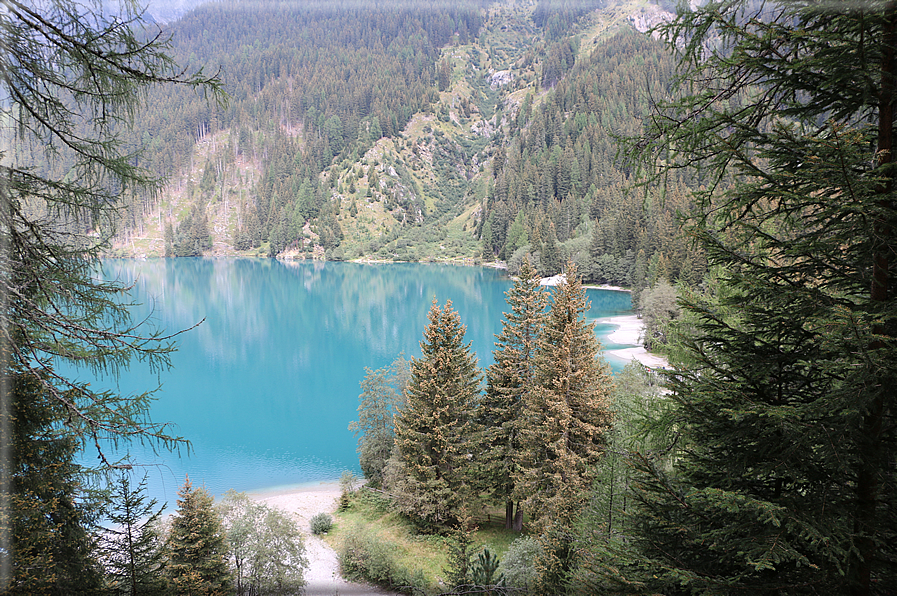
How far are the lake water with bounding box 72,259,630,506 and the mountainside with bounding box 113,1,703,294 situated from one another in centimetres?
2274

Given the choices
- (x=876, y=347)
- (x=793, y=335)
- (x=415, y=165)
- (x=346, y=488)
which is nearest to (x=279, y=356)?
(x=346, y=488)

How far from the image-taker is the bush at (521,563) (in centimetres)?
1072

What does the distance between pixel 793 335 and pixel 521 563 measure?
35.6ft

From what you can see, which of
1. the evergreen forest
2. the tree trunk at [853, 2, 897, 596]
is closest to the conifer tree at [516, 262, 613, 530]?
the evergreen forest

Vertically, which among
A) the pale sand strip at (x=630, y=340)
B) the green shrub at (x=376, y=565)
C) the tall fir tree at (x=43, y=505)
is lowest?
the green shrub at (x=376, y=565)

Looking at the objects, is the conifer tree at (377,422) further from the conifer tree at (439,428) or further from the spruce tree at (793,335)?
the spruce tree at (793,335)

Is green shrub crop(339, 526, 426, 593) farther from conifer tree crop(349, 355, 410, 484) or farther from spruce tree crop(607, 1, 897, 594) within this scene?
spruce tree crop(607, 1, 897, 594)

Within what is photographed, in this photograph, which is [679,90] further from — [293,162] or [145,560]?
[293,162]

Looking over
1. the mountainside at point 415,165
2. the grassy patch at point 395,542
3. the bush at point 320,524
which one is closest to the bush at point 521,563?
the grassy patch at point 395,542

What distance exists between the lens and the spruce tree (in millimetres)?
2439

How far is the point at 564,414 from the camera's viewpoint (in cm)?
1355

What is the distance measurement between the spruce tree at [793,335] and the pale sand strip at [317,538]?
40.9 ft

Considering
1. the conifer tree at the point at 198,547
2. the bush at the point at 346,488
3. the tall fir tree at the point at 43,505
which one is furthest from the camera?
the bush at the point at 346,488

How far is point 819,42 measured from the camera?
279 cm
